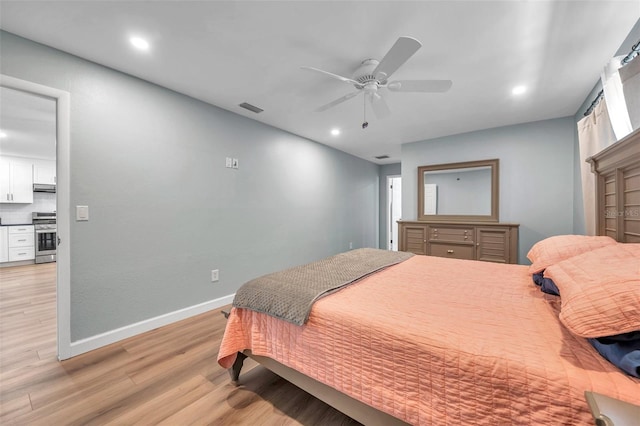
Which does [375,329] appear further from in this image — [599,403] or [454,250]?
[454,250]

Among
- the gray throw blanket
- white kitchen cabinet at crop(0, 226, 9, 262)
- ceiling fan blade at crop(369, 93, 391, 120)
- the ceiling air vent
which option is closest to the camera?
the gray throw blanket

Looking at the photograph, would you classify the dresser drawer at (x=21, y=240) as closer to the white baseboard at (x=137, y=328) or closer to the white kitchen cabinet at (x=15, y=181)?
the white kitchen cabinet at (x=15, y=181)

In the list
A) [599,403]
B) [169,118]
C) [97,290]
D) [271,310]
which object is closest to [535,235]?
[599,403]

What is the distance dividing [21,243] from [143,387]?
5977 mm

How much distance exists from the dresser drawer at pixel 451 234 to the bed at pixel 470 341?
6.51ft

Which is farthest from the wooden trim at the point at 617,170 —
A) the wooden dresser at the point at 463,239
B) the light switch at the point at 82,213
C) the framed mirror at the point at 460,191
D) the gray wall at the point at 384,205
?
the gray wall at the point at 384,205

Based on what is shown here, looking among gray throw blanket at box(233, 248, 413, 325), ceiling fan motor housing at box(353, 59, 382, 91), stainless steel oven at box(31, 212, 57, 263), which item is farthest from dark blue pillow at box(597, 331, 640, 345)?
stainless steel oven at box(31, 212, 57, 263)

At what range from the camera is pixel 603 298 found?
80 centimetres

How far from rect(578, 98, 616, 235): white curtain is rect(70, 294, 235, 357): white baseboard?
12.3ft

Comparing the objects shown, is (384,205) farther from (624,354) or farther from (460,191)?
(624,354)

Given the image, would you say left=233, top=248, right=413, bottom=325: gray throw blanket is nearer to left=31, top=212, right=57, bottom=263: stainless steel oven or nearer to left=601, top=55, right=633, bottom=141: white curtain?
left=601, top=55, right=633, bottom=141: white curtain

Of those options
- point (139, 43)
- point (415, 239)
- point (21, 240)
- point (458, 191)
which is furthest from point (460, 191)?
point (21, 240)

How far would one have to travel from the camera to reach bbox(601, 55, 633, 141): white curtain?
1.73 metres

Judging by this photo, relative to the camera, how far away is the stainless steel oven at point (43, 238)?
203 inches
